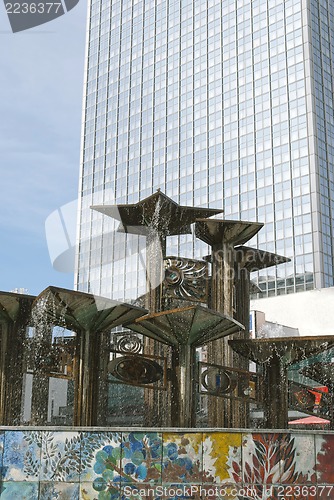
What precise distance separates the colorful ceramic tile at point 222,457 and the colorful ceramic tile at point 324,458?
1454mm

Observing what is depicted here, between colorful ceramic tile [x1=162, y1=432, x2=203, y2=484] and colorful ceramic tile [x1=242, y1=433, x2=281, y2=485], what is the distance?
32.5 inches

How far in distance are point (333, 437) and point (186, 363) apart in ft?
13.5

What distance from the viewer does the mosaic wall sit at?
12562 millimetres

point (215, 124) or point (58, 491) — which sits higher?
point (215, 124)

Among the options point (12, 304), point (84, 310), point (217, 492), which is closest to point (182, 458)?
point (217, 492)

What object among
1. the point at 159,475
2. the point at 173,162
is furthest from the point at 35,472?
the point at 173,162

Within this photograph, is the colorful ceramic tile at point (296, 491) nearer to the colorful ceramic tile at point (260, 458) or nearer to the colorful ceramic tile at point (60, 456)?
the colorful ceramic tile at point (260, 458)

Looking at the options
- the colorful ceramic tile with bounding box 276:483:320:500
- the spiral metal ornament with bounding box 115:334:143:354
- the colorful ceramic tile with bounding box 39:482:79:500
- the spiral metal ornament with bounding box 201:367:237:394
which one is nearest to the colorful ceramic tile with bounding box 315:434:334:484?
the colorful ceramic tile with bounding box 276:483:320:500

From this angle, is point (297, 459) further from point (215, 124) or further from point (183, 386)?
point (215, 124)

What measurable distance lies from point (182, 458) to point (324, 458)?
102 inches

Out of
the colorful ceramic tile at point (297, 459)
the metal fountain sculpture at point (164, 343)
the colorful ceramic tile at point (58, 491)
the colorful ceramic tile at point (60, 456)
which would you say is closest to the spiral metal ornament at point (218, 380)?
the metal fountain sculpture at point (164, 343)

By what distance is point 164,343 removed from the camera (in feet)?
55.4

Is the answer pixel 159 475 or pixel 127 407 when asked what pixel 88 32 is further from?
pixel 159 475

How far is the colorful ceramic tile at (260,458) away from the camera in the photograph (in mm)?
12641
